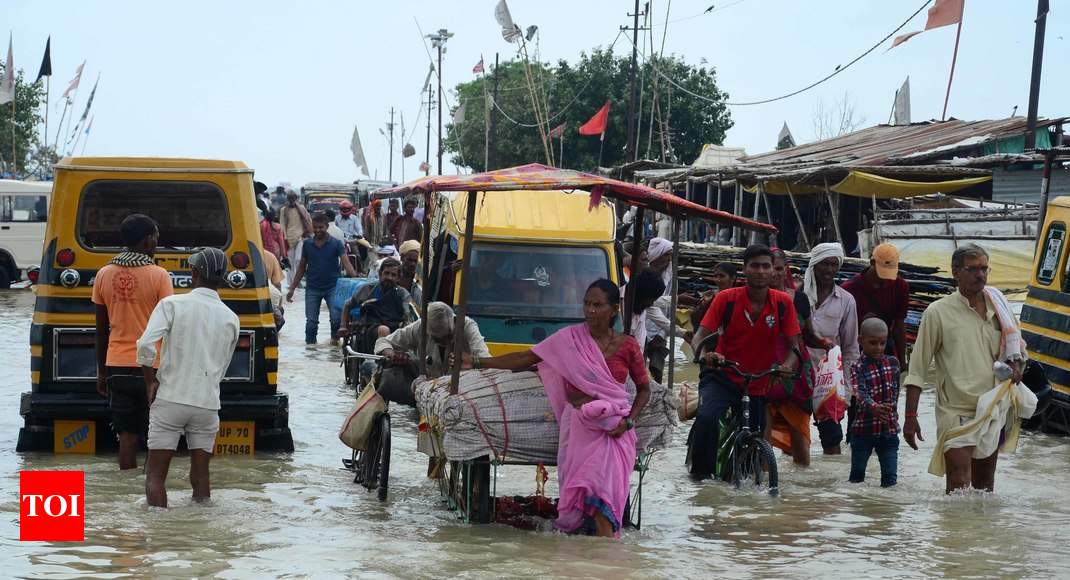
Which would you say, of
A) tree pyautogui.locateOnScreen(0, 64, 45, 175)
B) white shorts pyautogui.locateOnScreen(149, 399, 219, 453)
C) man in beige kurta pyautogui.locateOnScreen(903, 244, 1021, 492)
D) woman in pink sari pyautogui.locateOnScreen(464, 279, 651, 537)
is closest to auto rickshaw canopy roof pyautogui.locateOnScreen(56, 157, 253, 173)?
white shorts pyautogui.locateOnScreen(149, 399, 219, 453)

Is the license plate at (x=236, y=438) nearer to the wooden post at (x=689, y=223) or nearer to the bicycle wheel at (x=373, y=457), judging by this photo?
the bicycle wheel at (x=373, y=457)

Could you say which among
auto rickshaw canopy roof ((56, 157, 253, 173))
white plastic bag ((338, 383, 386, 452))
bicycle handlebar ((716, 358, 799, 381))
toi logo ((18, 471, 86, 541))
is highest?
auto rickshaw canopy roof ((56, 157, 253, 173))

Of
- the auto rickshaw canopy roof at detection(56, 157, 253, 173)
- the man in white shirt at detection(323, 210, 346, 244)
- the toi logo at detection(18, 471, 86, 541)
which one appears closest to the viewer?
the toi logo at detection(18, 471, 86, 541)

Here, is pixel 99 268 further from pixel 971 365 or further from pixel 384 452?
pixel 971 365

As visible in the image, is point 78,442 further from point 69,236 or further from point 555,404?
point 555,404

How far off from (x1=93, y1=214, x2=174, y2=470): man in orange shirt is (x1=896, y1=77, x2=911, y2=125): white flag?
36743 mm

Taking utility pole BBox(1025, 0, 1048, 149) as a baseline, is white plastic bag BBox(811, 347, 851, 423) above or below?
below

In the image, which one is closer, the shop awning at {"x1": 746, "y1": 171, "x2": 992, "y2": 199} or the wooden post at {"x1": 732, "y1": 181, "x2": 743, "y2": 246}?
the shop awning at {"x1": 746, "y1": 171, "x2": 992, "y2": 199}

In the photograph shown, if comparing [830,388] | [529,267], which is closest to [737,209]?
[529,267]

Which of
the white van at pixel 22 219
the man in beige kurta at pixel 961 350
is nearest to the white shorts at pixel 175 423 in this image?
the man in beige kurta at pixel 961 350

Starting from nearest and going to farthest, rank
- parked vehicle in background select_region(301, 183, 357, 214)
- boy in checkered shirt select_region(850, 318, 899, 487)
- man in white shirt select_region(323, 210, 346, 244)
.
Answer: boy in checkered shirt select_region(850, 318, 899, 487) → man in white shirt select_region(323, 210, 346, 244) → parked vehicle in background select_region(301, 183, 357, 214)

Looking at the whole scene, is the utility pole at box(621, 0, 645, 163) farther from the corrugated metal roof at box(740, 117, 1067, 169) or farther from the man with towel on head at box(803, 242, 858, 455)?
the man with towel on head at box(803, 242, 858, 455)

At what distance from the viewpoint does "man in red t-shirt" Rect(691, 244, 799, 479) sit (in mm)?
8680

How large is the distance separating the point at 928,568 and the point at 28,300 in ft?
67.1
